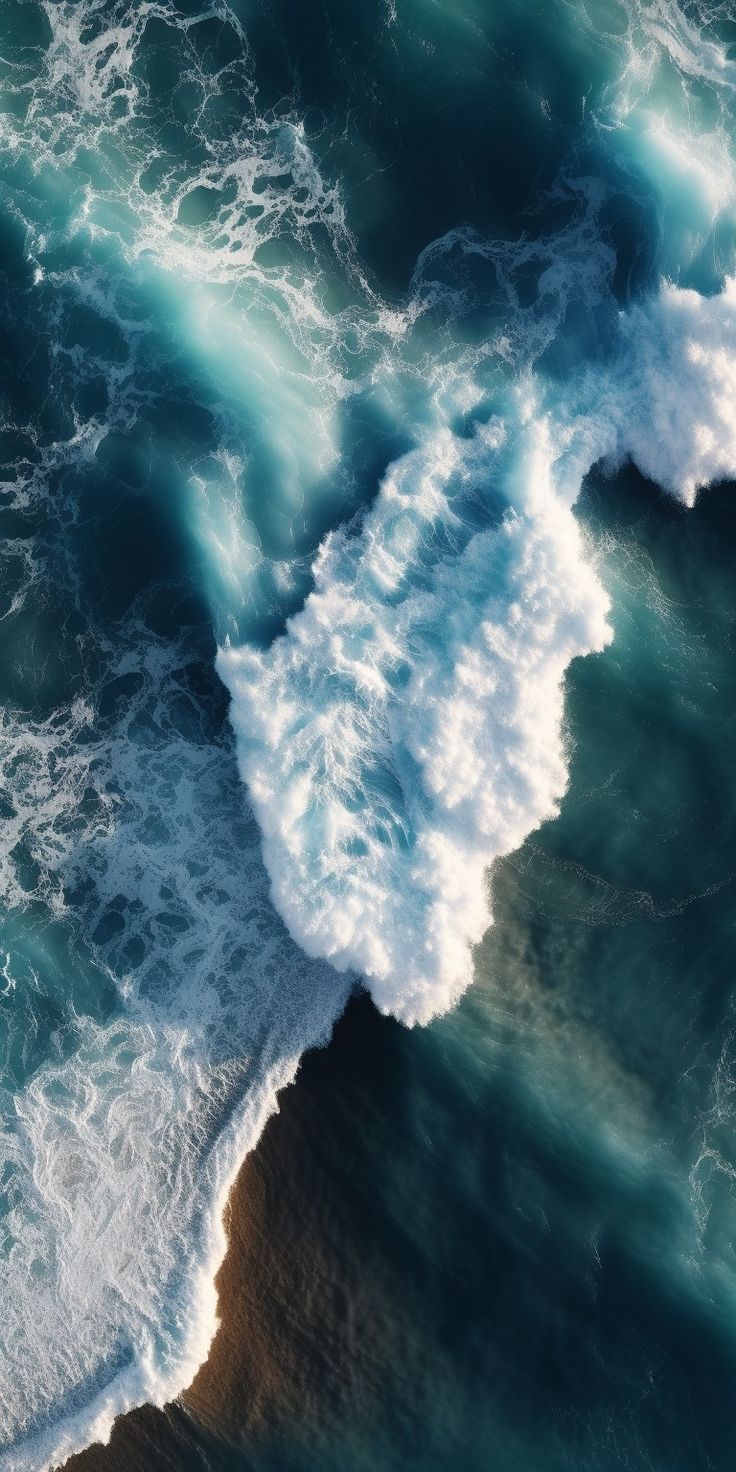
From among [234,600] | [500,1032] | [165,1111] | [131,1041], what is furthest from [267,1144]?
[234,600]

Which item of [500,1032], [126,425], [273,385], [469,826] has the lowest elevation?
[500,1032]

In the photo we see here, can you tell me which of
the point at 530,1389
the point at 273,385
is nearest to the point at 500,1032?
the point at 530,1389

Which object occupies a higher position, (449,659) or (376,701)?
(449,659)

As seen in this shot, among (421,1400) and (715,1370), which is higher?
(715,1370)

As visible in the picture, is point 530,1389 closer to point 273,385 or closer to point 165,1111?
point 165,1111

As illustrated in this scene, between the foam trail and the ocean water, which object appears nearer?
the ocean water

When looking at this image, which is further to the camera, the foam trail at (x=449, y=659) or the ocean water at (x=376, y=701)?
the foam trail at (x=449, y=659)

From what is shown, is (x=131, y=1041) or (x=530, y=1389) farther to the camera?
(x=131, y=1041)
